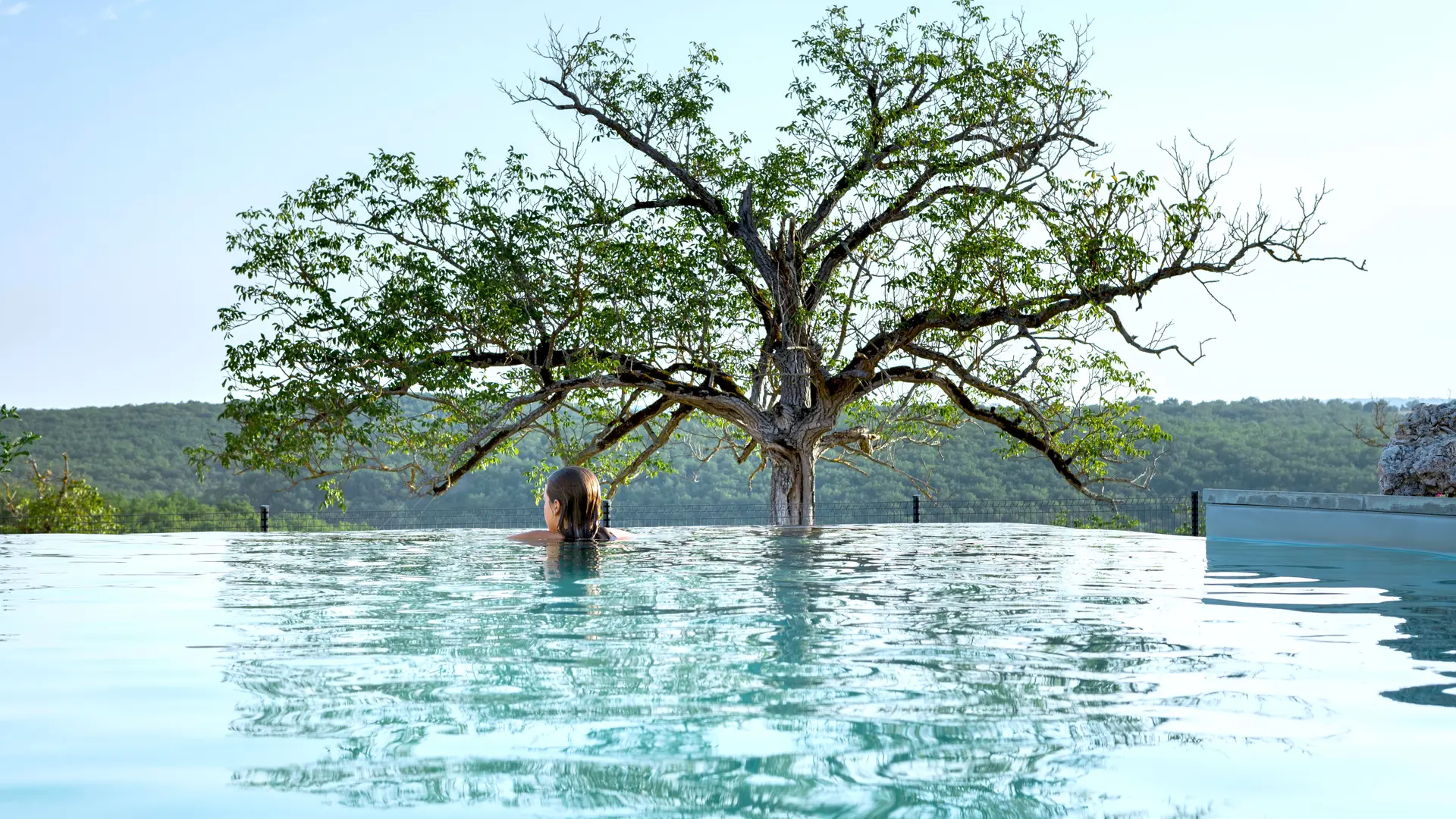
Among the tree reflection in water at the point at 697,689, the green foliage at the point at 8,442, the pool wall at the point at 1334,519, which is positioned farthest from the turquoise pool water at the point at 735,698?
the green foliage at the point at 8,442

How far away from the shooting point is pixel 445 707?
157 inches

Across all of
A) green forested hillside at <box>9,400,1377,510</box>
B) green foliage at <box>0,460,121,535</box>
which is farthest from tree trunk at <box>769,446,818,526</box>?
green forested hillside at <box>9,400,1377,510</box>

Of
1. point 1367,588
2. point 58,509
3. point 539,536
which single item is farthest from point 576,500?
point 58,509

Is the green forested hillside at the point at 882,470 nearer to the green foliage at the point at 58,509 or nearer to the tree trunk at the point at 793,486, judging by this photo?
the green foliage at the point at 58,509

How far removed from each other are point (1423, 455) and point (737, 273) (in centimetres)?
1027

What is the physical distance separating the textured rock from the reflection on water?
148cm

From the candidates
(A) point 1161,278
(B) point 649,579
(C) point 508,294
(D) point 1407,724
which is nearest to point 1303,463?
(A) point 1161,278

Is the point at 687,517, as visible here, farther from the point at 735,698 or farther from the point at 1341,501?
the point at 735,698

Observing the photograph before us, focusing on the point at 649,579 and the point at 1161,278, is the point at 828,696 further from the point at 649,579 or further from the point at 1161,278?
the point at 1161,278

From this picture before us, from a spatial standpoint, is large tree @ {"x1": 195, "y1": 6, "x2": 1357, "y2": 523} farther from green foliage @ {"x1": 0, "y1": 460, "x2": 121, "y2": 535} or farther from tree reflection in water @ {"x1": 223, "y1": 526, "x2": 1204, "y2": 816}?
green foliage @ {"x1": 0, "y1": 460, "x2": 121, "y2": 535}

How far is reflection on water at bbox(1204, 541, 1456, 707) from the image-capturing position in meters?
5.32

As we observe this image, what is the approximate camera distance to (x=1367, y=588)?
7.80 m

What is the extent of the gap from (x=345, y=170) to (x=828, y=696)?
16.7 metres

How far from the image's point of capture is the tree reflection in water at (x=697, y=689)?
10.1 ft
